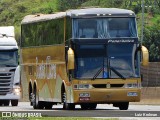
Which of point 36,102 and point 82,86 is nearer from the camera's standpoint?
point 82,86

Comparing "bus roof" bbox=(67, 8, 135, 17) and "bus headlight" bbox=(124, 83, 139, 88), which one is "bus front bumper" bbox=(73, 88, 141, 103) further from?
"bus roof" bbox=(67, 8, 135, 17)

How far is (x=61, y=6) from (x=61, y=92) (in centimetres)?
8100

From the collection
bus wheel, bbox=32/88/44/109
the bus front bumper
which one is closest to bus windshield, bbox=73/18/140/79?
the bus front bumper

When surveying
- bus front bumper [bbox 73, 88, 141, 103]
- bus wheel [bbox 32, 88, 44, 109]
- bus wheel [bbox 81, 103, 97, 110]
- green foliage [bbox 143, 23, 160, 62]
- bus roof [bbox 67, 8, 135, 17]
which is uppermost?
bus roof [bbox 67, 8, 135, 17]

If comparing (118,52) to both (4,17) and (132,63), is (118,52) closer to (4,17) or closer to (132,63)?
(132,63)

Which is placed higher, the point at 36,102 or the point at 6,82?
the point at 6,82

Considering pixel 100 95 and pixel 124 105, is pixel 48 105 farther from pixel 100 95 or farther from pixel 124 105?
pixel 100 95

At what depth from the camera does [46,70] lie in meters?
40.1

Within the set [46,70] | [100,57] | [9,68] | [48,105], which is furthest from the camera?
[48,105]

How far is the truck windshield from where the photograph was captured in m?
40.9

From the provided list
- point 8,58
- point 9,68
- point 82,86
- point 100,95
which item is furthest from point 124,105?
point 8,58

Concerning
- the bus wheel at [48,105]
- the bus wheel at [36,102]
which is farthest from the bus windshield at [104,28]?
the bus wheel at [48,105]

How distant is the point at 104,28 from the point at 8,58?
21.6 feet

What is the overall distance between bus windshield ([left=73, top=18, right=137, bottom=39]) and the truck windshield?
18.9 ft
